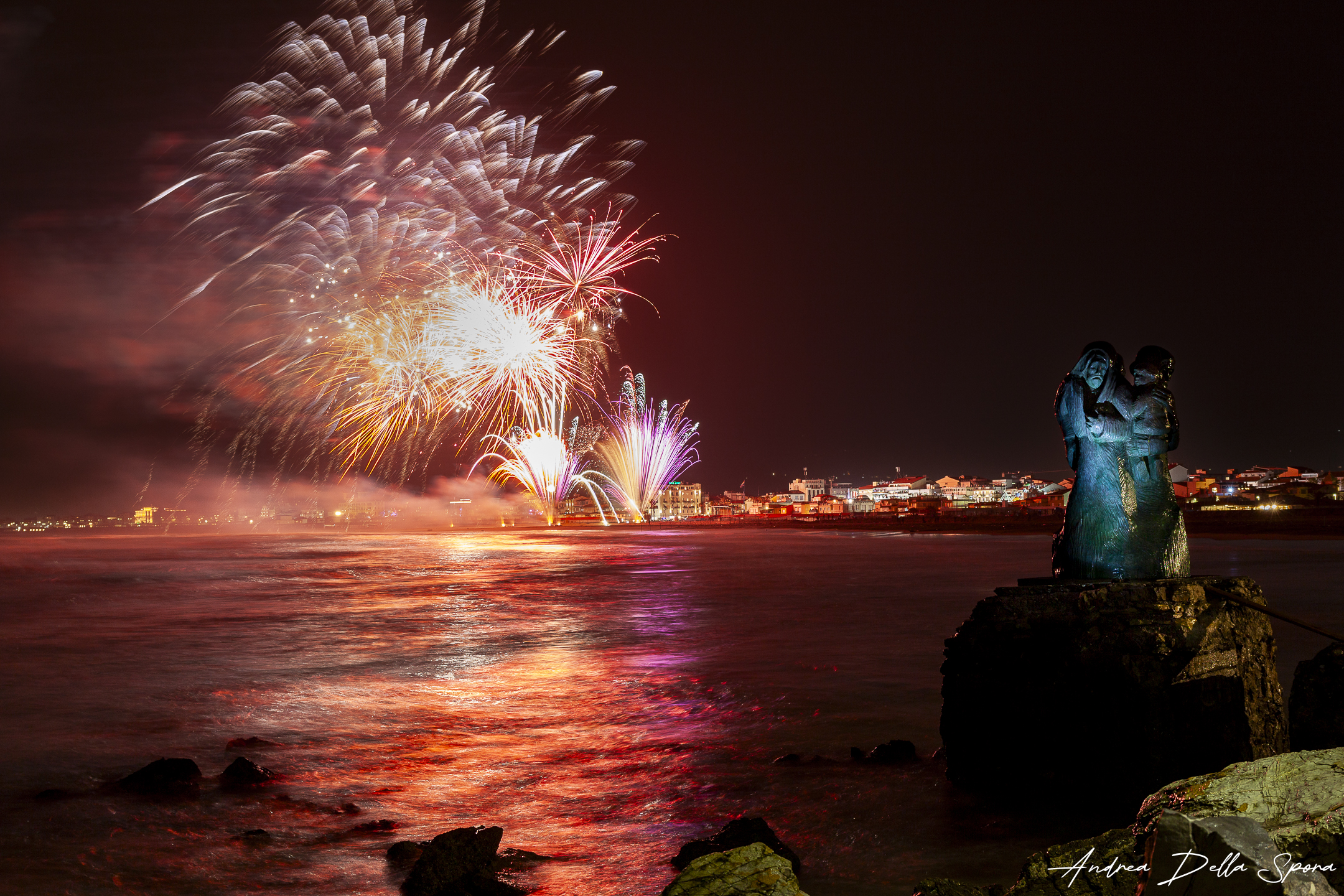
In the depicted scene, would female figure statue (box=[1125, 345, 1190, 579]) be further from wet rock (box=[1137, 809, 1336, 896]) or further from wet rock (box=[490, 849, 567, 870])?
wet rock (box=[490, 849, 567, 870])

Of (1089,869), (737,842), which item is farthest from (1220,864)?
(737,842)

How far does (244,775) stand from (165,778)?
0.60 m

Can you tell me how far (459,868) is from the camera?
4.79m

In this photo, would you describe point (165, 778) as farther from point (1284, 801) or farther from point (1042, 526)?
point (1042, 526)

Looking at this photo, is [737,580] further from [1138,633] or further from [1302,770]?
[1302,770]

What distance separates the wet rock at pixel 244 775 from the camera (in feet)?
22.7

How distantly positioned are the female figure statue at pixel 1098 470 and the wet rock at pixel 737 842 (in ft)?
9.08

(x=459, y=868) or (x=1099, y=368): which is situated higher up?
(x=1099, y=368)

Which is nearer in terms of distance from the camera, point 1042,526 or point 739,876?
point 739,876

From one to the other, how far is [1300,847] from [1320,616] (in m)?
15.7

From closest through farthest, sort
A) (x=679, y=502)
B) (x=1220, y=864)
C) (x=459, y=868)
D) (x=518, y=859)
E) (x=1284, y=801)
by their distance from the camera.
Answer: (x=1220, y=864) < (x=1284, y=801) < (x=459, y=868) < (x=518, y=859) < (x=679, y=502)

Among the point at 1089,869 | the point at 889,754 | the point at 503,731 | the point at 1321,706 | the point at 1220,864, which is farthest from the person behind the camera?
the point at 503,731

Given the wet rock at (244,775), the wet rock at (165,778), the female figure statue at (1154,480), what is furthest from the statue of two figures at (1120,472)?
the wet rock at (165,778)

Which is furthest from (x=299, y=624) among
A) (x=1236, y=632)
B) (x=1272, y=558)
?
(x=1272, y=558)
